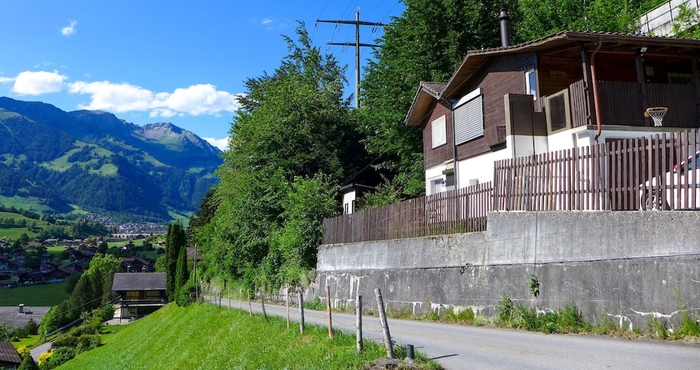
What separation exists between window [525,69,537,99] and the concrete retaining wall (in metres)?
7.28

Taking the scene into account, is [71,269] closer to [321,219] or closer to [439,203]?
[321,219]

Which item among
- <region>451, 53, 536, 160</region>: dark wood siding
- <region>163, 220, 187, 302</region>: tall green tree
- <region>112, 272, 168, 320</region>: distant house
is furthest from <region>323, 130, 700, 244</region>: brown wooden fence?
<region>112, 272, 168, 320</region>: distant house

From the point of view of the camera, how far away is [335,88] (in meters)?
50.0

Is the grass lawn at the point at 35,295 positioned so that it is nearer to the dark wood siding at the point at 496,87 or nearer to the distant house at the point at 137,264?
the distant house at the point at 137,264

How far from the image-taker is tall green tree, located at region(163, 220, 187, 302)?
229 feet

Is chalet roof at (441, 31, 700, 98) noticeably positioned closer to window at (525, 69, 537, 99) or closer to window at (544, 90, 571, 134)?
window at (525, 69, 537, 99)

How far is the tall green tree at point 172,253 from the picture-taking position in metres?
69.8

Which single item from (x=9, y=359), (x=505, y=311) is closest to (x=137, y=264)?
(x=9, y=359)

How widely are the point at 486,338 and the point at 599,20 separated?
25.0m

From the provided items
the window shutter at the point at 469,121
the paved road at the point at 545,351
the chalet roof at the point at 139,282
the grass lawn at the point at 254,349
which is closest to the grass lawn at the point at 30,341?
the chalet roof at the point at 139,282

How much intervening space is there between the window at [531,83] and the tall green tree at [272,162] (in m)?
16.4

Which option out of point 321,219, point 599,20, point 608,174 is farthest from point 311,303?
point 599,20

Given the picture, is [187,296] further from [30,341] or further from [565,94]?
[30,341]

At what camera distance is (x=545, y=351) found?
955 centimetres
